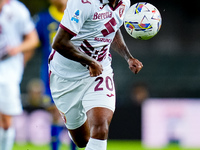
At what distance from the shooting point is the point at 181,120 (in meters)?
11.6

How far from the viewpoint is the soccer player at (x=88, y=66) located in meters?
4.60

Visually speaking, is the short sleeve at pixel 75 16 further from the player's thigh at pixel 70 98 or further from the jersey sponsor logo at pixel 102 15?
the player's thigh at pixel 70 98

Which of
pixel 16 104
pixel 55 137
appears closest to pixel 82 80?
pixel 16 104

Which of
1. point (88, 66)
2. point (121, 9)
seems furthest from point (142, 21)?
point (88, 66)

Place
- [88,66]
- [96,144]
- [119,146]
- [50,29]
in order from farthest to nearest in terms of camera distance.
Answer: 1. [119,146]
2. [50,29]
3. [88,66]
4. [96,144]

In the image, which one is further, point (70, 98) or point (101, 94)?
point (70, 98)

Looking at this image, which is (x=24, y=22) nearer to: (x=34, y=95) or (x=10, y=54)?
(x=10, y=54)

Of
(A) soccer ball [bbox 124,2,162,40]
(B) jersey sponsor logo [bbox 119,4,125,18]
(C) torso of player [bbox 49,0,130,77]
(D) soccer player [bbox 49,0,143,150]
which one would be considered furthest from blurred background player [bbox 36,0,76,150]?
(A) soccer ball [bbox 124,2,162,40]

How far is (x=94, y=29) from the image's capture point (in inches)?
192

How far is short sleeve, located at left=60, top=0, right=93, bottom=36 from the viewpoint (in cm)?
459

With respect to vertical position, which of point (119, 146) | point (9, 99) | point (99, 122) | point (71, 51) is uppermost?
point (71, 51)

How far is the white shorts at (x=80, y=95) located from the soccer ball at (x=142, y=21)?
0.49m

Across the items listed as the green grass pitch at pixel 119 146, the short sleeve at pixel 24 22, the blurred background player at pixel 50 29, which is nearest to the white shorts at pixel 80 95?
the short sleeve at pixel 24 22

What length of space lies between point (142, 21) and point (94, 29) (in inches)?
17.0
